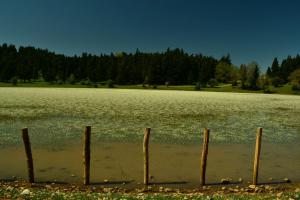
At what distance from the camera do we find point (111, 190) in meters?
17.8

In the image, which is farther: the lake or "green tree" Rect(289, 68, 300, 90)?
"green tree" Rect(289, 68, 300, 90)

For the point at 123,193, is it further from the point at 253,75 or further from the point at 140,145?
the point at 253,75

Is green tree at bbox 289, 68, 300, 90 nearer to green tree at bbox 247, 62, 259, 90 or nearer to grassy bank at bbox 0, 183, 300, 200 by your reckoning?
green tree at bbox 247, 62, 259, 90

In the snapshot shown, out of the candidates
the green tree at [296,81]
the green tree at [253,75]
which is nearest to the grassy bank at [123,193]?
the green tree at [296,81]

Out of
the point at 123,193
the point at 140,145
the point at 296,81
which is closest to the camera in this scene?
the point at 123,193

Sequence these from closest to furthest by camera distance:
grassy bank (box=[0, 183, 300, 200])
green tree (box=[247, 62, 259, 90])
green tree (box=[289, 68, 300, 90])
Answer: grassy bank (box=[0, 183, 300, 200]) → green tree (box=[289, 68, 300, 90]) → green tree (box=[247, 62, 259, 90])

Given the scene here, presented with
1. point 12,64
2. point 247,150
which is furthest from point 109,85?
point 247,150

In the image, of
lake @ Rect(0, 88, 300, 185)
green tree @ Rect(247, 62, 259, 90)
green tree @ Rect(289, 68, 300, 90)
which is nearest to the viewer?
lake @ Rect(0, 88, 300, 185)

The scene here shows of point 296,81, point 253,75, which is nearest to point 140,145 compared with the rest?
point 296,81

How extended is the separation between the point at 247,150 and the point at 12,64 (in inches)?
7092

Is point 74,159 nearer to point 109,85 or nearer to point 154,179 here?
point 154,179

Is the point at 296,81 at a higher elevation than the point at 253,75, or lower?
lower

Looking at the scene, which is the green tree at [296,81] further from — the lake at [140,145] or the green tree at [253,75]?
the lake at [140,145]

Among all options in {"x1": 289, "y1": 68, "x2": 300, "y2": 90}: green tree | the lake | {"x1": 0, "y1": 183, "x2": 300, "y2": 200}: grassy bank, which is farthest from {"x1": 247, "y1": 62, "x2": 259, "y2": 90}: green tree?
{"x1": 0, "y1": 183, "x2": 300, "y2": 200}: grassy bank
